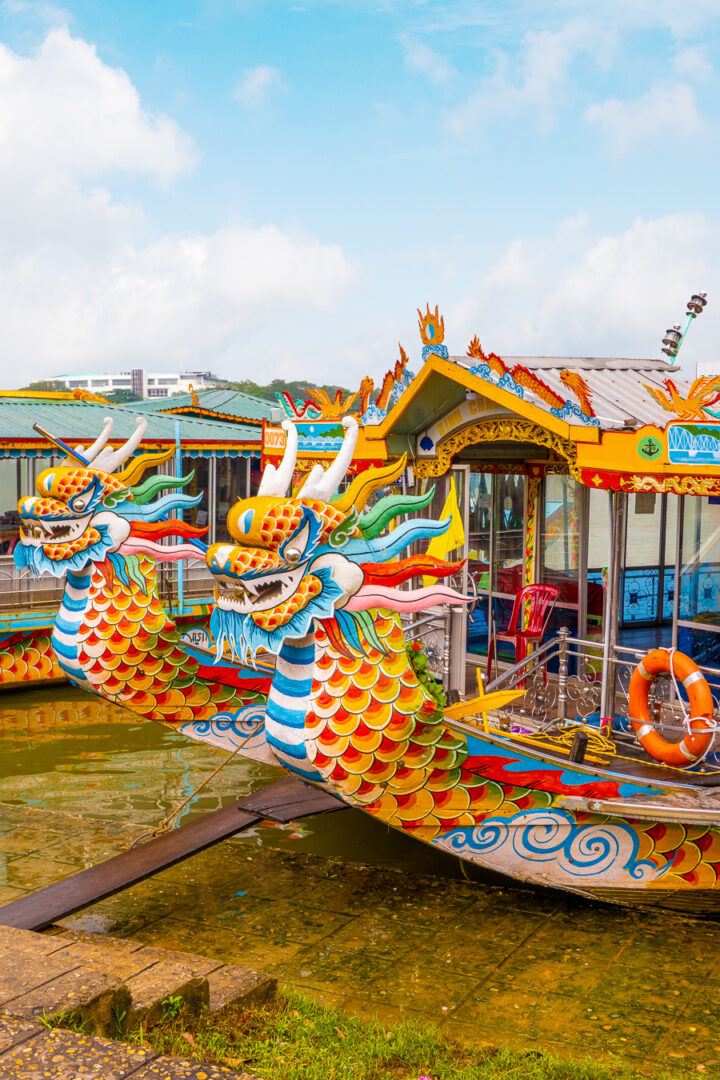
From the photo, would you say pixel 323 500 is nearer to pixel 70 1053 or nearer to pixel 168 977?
pixel 168 977

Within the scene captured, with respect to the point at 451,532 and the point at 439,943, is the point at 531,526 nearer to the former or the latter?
the point at 451,532

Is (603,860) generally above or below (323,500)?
below

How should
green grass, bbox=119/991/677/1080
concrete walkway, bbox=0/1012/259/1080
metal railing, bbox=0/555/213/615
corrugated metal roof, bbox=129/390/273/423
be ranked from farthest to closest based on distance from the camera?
corrugated metal roof, bbox=129/390/273/423 → metal railing, bbox=0/555/213/615 → green grass, bbox=119/991/677/1080 → concrete walkway, bbox=0/1012/259/1080

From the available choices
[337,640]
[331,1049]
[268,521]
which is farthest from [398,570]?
[331,1049]

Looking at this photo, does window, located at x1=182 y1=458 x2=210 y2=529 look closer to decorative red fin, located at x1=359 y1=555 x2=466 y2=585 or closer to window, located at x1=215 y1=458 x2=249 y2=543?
window, located at x1=215 y1=458 x2=249 y2=543

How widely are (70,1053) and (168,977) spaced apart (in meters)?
1.03

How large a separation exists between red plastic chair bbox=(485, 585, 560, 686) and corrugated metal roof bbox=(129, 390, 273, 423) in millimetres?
11588

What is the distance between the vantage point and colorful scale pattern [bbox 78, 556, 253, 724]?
9398 millimetres

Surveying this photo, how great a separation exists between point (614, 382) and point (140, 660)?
15.6 ft

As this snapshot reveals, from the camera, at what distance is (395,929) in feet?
24.3

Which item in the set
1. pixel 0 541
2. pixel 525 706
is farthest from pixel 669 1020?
pixel 0 541

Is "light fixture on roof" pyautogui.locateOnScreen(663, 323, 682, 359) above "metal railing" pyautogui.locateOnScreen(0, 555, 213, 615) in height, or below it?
above

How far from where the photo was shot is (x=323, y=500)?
708 cm

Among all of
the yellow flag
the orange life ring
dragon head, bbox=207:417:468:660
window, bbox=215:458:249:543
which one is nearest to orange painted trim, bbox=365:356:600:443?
the yellow flag
